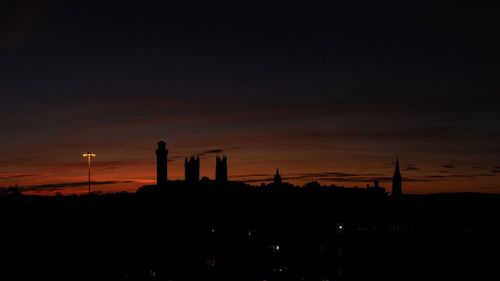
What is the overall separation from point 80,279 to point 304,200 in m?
54.4

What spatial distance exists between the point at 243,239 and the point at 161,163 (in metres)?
90.3

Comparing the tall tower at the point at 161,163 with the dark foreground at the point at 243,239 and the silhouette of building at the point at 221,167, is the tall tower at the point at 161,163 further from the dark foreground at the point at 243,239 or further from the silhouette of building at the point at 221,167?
the dark foreground at the point at 243,239

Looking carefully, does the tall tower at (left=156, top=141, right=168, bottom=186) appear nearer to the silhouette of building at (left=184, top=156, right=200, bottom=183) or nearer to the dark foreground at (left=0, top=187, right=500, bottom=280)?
the silhouette of building at (left=184, top=156, right=200, bottom=183)

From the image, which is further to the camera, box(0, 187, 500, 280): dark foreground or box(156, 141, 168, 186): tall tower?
box(156, 141, 168, 186): tall tower

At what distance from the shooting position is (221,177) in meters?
181

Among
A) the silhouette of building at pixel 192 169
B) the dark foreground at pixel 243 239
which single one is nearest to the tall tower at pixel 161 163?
the silhouette of building at pixel 192 169

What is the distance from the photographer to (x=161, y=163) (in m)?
174

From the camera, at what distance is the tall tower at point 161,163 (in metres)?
172

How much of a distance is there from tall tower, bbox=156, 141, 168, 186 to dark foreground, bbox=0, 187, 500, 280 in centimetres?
4972

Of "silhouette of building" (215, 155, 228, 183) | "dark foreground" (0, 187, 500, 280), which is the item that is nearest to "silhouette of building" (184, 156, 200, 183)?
"silhouette of building" (215, 155, 228, 183)

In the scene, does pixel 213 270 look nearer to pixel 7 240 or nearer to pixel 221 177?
pixel 7 240

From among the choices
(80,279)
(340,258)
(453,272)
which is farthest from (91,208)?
(453,272)

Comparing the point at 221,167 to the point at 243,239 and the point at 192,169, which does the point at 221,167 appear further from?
the point at 243,239

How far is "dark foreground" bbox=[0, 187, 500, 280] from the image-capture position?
77.1 m
